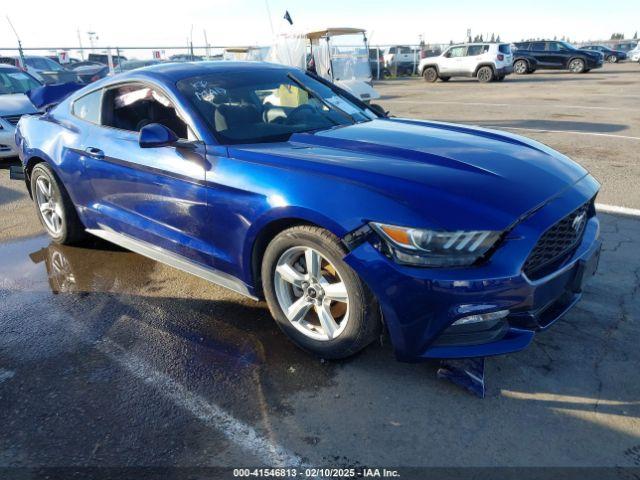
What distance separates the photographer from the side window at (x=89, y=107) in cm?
422

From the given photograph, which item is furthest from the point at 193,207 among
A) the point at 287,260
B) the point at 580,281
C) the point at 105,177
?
the point at 580,281

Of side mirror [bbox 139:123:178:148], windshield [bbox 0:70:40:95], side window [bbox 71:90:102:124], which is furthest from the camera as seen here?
windshield [bbox 0:70:40:95]

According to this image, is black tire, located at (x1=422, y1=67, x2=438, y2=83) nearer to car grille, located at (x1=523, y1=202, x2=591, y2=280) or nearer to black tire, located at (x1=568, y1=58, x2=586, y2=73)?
black tire, located at (x1=568, y1=58, x2=586, y2=73)

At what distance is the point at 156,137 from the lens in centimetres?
328

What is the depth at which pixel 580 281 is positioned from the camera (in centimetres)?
289

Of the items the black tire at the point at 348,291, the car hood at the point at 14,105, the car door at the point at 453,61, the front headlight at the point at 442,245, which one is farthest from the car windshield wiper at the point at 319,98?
the car door at the point at 453,61

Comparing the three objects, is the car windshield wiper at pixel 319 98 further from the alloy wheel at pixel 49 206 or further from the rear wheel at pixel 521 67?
the rear wheel at pixel 521 67

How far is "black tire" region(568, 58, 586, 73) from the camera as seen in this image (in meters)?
27.5

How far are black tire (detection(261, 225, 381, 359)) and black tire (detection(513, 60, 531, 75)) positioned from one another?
29267 mm

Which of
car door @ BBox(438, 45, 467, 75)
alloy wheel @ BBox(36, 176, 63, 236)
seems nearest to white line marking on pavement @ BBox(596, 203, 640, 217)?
alloy wheel @ BBox(36, 176, 63, 236)

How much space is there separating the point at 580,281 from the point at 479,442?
1086 millimetres

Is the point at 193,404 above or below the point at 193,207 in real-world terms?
below

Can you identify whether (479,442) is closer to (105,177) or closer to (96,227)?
(105,177)

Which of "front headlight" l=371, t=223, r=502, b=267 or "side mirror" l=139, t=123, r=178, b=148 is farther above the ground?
"side mirror" l=139, t=123, r=178, b=148
